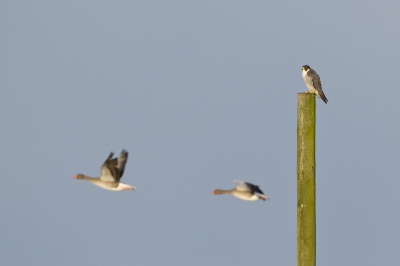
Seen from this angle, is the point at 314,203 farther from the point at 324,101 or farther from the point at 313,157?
the point at 324,101

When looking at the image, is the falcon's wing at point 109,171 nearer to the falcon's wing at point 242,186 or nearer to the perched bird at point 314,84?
the falcon's wing at point 242,186

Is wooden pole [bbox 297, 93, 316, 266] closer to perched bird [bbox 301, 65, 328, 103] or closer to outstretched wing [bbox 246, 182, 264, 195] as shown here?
outstretched wing [bbox 246, 182, 264, 195]

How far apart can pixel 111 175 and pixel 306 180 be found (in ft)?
12.2

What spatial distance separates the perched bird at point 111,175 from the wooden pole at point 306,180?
3289mm

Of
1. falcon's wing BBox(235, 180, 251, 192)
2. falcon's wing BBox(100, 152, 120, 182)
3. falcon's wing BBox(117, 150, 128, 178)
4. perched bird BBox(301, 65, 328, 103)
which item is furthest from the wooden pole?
perched bird BBox(301, 65, 328, 103)

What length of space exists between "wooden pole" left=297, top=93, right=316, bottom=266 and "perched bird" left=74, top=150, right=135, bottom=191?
3289mm

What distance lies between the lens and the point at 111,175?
43.8 feet

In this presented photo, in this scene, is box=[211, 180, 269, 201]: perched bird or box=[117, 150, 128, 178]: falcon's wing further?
box=[117, 150, 128, 178]: falcon's wing

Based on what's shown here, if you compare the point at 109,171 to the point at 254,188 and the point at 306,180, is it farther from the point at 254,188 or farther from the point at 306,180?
the point at 306,180

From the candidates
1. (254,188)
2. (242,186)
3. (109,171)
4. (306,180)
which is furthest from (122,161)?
(306,180)

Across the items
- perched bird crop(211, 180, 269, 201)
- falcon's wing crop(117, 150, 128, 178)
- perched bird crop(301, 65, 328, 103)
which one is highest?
perched bird crop(301, 65, 328, 103)

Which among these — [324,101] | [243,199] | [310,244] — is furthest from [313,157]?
[324,101]

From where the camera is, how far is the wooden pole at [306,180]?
51.0ft

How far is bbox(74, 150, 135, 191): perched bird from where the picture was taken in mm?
13180
